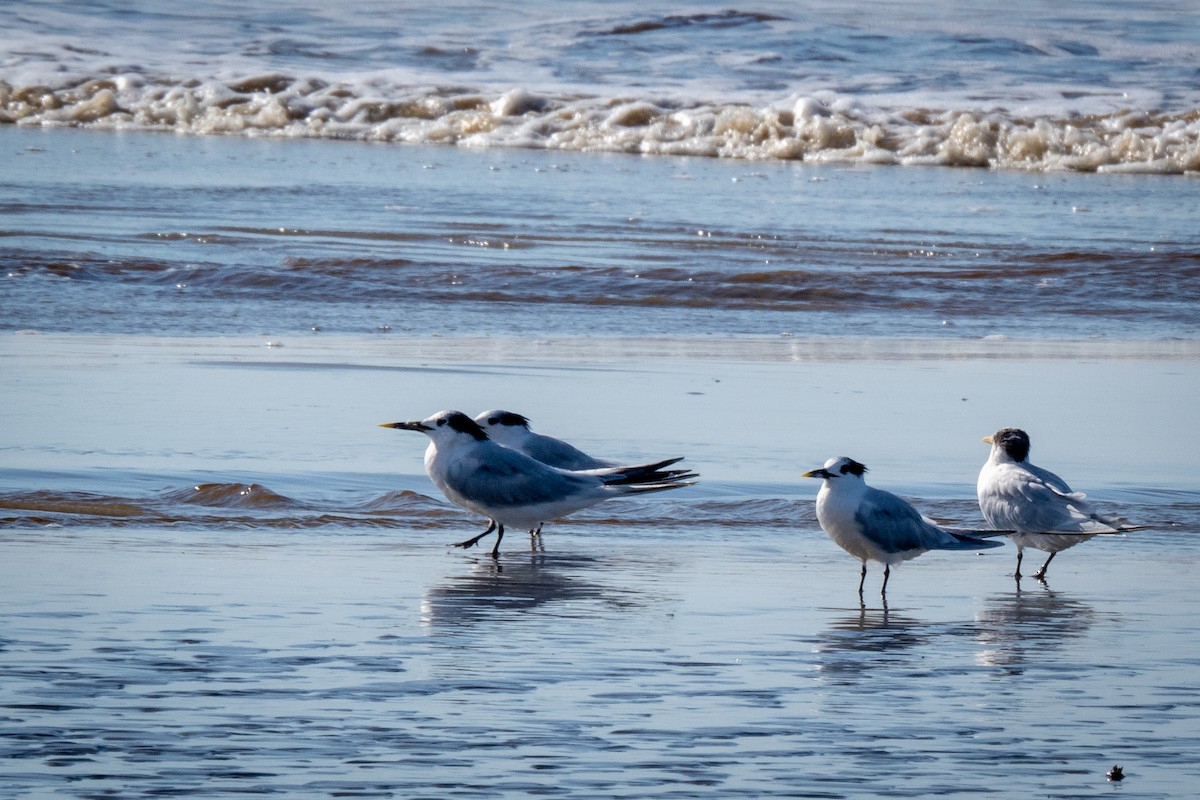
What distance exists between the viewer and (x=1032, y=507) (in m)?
5.50

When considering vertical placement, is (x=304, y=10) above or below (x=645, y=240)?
above

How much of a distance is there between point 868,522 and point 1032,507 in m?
0.70

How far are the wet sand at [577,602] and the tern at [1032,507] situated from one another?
0.13 meters

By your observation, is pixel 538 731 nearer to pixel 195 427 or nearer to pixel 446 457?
pixel 446 457

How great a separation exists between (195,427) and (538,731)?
3.82 m

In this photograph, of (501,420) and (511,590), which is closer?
(511,590)

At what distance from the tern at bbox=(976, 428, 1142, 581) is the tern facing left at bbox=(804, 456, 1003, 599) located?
38cm

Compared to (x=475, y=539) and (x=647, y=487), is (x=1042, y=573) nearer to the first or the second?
(x=647, y=487)

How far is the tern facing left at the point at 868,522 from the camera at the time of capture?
16.8 ft

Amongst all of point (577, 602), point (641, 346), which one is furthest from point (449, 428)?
point (641, 346)

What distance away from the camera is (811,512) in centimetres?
614

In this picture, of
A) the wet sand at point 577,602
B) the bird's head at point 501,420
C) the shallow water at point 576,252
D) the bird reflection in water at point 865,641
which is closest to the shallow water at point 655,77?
the shallow water at point 576,252

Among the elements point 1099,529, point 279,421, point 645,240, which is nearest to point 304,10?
point 645,240

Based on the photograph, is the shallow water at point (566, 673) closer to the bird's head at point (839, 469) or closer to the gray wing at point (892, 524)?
the gray wing at point (892, 524)
